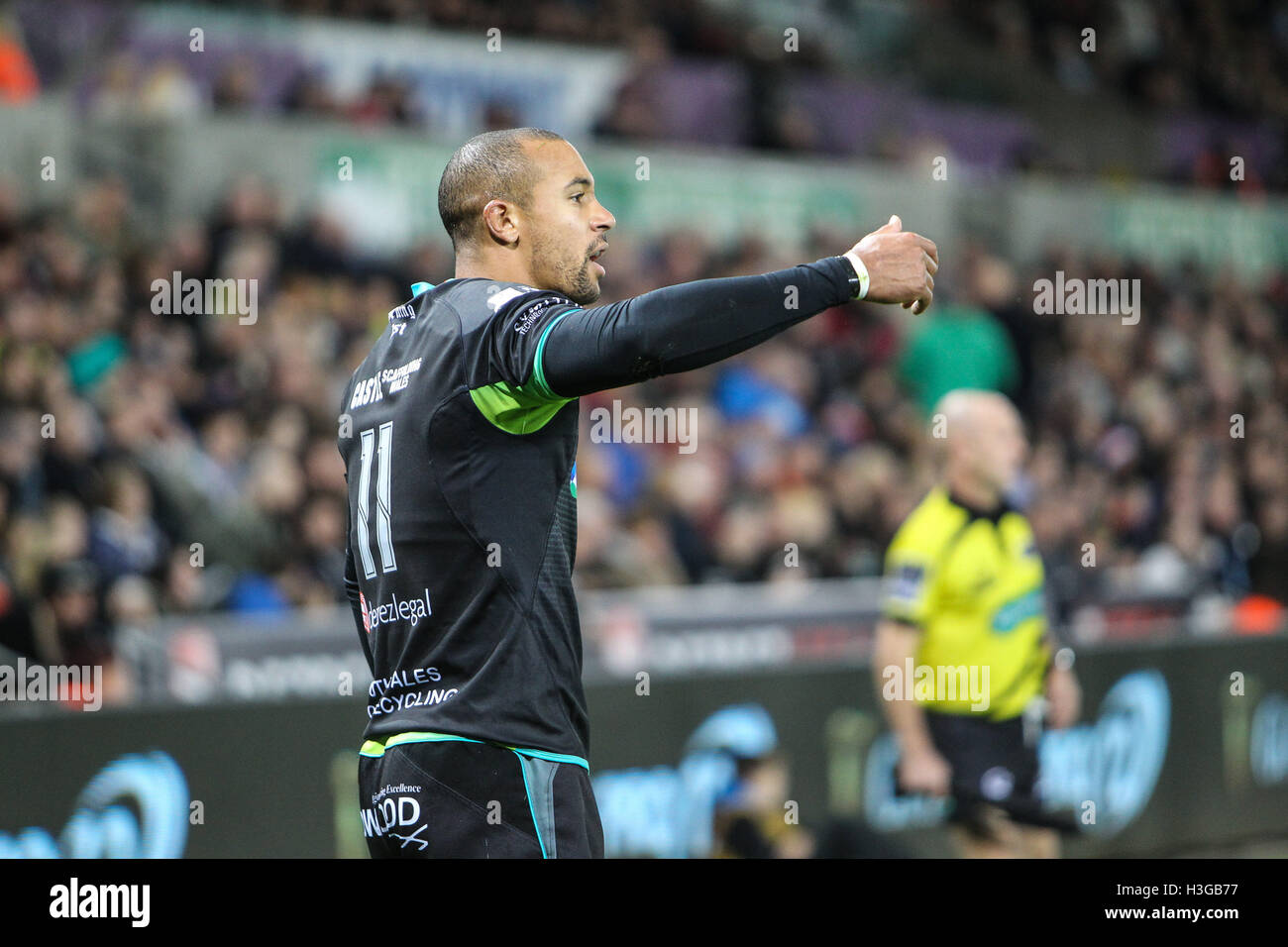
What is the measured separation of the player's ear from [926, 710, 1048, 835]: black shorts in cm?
365

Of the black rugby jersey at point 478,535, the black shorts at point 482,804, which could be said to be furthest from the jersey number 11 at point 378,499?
the black shorts at point 482,804

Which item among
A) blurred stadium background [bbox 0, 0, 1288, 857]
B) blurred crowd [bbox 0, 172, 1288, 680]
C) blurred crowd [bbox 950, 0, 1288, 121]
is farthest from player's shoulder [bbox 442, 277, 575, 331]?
blurred crowd [bbox 950, 0, 1288, 121]

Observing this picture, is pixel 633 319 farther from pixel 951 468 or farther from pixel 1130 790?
pixel 1130 790

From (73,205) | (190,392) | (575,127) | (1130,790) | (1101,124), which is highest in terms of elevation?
(1101,124)

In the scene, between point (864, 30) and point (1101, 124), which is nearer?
point (864, 30)

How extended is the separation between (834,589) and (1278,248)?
8.99 m

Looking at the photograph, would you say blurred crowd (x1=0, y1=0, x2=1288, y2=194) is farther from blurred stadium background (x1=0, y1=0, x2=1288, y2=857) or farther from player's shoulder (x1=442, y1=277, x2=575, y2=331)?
player's shoulder (x1=442, y1=277, x2=575, y2=331)

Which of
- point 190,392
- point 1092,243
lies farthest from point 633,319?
point 1092,243

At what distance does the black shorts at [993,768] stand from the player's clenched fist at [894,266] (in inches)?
138

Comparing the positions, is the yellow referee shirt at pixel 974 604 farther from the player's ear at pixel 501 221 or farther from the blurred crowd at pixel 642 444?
the player's ear at pixel 501 221

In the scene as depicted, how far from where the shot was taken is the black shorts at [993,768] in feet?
21.4

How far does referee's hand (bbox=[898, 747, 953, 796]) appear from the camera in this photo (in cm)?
643

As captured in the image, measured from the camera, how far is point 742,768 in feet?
25.0

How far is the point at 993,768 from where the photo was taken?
6.53 metres
